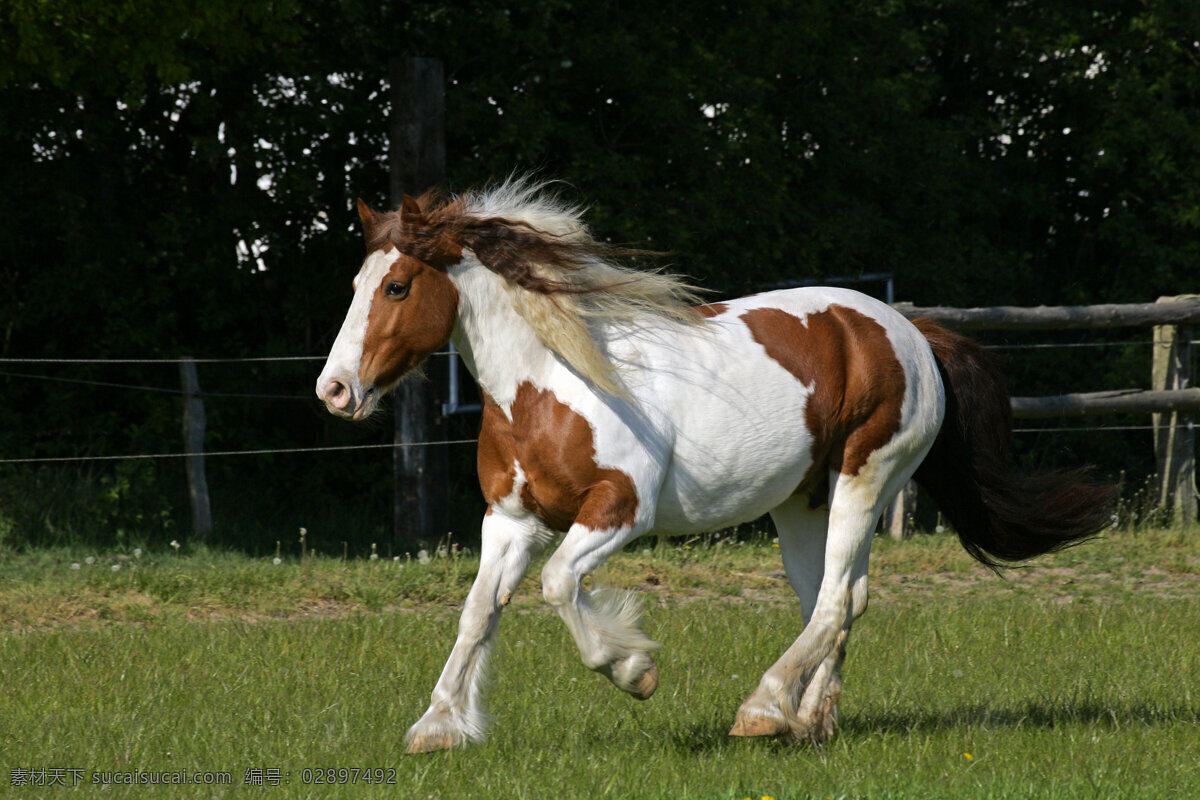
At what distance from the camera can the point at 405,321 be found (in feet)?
14.1

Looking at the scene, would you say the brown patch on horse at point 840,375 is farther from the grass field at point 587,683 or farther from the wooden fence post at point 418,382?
the wooden fence post at point 418,382

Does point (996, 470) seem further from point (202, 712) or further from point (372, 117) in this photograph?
point (372, 117)

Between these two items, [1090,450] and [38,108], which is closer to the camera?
[38,108]

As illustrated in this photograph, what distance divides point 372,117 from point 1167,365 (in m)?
7.55

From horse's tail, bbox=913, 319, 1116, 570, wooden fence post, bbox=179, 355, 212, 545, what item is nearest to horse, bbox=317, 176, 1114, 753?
horse's tail, bbox=913, 319, 1116, 570

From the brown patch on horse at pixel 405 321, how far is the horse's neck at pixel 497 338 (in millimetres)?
97

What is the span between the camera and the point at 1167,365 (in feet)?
36.9

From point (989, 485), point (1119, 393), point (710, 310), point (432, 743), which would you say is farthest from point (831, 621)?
point (1119, 393)

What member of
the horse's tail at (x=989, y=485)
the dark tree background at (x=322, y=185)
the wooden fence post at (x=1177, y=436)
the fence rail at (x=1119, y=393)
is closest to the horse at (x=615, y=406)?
the horse's tail at (x=989, y=485)

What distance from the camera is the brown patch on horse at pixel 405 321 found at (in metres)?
4.26

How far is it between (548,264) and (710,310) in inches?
28.5

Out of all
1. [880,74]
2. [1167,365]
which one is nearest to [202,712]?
[1167,365]

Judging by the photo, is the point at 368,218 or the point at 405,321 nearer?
the point at 405,321

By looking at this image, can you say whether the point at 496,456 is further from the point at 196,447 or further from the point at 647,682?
the point at 196,447
